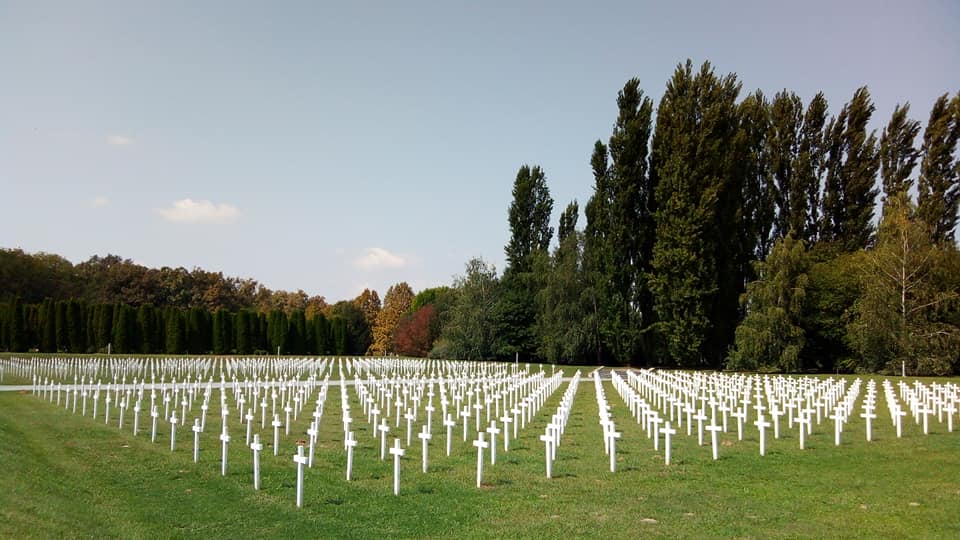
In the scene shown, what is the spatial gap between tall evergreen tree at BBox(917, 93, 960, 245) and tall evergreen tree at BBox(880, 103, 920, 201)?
1.00 meters

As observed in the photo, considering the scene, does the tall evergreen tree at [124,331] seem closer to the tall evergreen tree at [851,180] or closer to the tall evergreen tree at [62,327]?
the tall evergreen tree at [62,327]

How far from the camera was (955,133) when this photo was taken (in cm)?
5069

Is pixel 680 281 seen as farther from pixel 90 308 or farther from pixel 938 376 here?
pixel 90 308

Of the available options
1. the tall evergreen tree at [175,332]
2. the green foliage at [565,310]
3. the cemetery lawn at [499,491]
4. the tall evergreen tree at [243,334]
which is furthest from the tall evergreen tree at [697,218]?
the tall evergreen tree at [175,332]

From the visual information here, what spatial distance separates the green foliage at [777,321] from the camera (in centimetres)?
4553

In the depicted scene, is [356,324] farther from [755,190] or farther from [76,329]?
[755,190]

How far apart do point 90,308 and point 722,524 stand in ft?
229

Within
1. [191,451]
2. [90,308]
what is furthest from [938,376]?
[90,308]

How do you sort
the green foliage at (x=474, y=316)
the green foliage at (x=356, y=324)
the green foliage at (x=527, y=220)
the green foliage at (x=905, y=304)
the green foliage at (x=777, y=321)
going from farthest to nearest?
the green foliage at (x=356, y=324) < the green foliage at (x=527, y=220) < the green foliage at (x=474, y=316) < the green foliage at (x=777, y=321) < the green foliage at (x=905, y=304)

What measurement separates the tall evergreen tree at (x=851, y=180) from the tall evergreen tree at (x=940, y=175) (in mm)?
3152

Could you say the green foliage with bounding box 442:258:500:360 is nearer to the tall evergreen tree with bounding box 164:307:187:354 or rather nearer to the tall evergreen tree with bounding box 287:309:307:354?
the tall evergreen tree with bounding box 287:309:307:354

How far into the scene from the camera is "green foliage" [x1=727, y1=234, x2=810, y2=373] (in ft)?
149

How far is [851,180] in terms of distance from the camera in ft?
171

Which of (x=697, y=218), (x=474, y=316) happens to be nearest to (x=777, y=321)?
(x=697, y=218)
